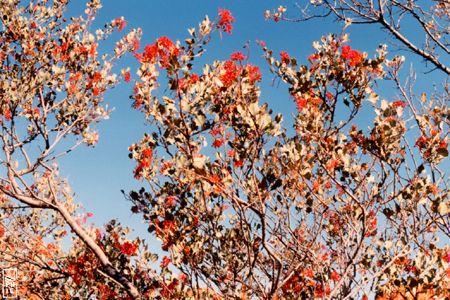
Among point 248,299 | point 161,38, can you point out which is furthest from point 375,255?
point 161,38

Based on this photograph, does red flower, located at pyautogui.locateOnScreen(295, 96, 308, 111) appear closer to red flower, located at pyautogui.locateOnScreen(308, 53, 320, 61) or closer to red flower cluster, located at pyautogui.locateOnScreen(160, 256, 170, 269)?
red flower, located at pyautogui.locateOnScreen(308, 53, 320, 61)

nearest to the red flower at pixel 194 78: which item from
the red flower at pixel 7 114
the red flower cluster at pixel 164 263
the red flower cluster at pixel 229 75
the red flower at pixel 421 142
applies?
the red flower cluster at pixel 229 75

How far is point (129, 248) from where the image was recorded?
799cm

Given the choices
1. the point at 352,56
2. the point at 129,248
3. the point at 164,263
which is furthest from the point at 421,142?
the point at 129,248

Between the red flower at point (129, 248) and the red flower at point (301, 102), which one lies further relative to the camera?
the red flower at point (129, 248)

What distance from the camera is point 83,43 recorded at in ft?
33.8

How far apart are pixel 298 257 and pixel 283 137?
→ 6.15 ft

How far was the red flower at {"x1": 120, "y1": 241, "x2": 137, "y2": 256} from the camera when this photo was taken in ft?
25.9

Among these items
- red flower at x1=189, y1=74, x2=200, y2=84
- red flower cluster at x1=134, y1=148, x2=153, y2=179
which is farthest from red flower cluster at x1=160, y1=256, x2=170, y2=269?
red flower at x1=189, y1=74, x2=200, y2=84

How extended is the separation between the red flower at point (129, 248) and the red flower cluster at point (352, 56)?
492 centimetres

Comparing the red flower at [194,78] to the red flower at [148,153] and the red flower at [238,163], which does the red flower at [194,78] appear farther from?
the red flower at [148,153]

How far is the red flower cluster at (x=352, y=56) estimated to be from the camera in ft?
18.8

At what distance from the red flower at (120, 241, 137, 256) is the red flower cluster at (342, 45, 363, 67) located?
16.1ft

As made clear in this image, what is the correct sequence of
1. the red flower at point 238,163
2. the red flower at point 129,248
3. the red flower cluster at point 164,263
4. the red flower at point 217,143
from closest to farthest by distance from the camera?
1. the red flower at point 238,163
2. the red flower at point 217,143
3. the red flower cluster at point 164,263
4. the red flower at point 129,248
